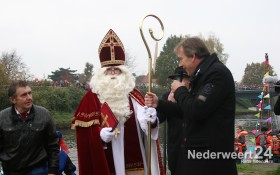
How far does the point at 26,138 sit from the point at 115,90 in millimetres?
1204

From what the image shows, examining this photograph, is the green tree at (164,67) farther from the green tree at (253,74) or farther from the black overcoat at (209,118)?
the black overcoat at (209,118)

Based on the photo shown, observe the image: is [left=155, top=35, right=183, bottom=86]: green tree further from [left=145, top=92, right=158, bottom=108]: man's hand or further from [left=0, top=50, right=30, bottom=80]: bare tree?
[left=145, top=92, right=158, bottom=108]: man's hand

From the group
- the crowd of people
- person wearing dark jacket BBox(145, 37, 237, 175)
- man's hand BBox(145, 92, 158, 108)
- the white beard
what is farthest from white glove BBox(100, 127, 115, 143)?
person wearing dark jacket BBox(145, 37, 237, 175)

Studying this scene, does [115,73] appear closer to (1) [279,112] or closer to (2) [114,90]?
(2) [114,90]

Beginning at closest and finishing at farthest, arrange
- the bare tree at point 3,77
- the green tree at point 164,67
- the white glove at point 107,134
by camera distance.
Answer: the white glove at point 107,134, the bare tree at point 3,77, the green tree at point 164,67

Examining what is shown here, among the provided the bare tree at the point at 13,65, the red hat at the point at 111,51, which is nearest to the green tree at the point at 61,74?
the bare tree at the point at 13,65

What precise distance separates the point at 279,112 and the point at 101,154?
189cm

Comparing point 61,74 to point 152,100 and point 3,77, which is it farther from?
point 152,100

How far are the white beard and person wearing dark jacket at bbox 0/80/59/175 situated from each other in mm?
841

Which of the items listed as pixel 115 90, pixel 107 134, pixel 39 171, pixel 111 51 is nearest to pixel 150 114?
pixel 107 134

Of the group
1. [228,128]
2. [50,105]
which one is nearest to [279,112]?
[228,128]

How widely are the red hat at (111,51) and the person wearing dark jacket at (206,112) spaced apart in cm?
Answer: 179

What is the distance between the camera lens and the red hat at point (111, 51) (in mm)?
4848

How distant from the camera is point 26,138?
12.5 feet
